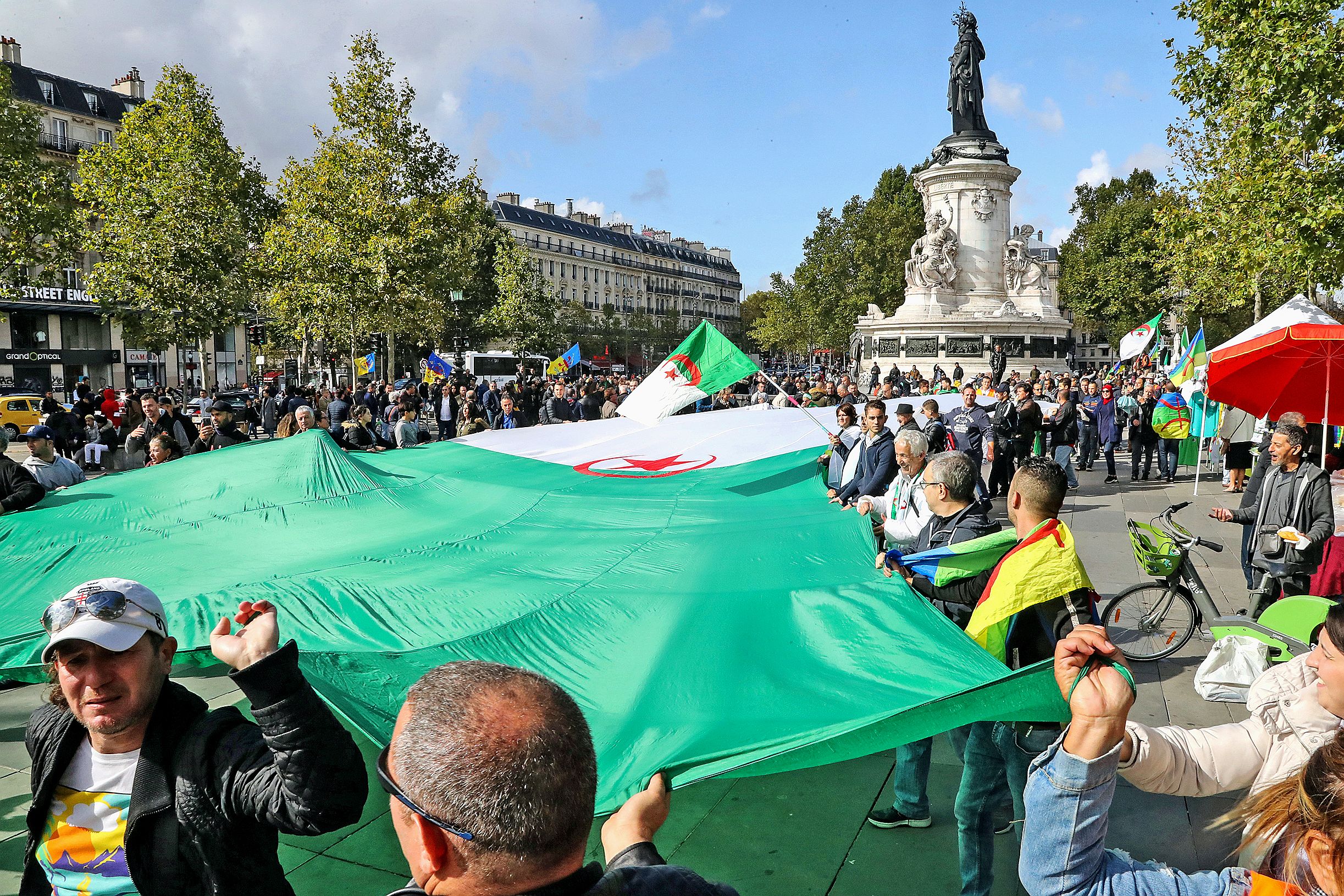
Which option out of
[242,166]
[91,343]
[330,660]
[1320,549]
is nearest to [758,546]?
[330,660]

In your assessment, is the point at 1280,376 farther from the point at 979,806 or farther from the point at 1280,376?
the point at 979,806

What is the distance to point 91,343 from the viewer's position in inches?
2096

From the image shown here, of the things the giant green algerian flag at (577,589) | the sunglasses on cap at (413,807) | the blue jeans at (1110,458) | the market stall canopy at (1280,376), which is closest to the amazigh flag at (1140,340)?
the blue jeans at (1110,458)

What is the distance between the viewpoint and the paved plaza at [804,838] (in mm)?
4125

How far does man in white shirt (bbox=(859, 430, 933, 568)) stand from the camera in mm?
5422

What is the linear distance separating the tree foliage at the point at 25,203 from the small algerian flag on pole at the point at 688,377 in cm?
2172

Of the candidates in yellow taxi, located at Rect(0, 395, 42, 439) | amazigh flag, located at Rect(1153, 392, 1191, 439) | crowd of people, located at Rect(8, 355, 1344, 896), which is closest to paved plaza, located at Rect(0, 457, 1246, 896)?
crowd of people, located at Rect(8, 355, 1344, 896)

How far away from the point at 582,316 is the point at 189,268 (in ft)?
181

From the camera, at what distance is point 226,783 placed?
7.38ft

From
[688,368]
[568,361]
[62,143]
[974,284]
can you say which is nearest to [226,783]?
[688,368]

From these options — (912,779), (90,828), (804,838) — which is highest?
(90,828)

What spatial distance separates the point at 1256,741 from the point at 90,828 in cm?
294

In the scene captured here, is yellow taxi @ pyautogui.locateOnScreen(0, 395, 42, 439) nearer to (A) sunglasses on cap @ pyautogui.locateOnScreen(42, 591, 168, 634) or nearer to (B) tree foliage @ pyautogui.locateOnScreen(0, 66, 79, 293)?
(B) tree foliage @ pyautogui.locateOnScreen(0, 66, 79, 293)

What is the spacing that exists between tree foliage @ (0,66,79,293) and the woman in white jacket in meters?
27.6
